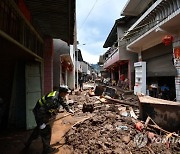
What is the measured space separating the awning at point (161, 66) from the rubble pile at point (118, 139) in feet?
18.8

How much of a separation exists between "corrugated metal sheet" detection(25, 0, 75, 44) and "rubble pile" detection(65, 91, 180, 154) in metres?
3.93

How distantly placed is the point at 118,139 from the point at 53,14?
180 inches

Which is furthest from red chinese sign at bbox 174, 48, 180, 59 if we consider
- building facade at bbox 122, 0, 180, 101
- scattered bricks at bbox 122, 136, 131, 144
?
scattered bricks at bbox 122, 136, 131, 144

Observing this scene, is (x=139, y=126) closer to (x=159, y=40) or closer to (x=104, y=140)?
(x=104, y=140)

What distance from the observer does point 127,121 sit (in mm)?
6961

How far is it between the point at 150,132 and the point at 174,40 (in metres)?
6.34

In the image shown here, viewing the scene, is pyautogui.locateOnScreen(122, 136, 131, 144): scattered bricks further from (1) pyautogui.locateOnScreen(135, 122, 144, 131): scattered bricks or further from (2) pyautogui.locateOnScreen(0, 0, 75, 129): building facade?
(2) pyautogui.locateOnScreen(0, 0, 75, 129): building facade

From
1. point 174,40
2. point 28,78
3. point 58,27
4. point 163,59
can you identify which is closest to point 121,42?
point 163,59

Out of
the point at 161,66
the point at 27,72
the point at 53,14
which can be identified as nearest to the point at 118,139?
the point at 27,72

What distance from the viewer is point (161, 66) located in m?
12.7

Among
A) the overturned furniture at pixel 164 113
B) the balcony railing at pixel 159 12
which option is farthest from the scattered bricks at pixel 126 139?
the balcony railing at pixel 159 12

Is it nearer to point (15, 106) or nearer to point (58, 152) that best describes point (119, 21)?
point (15, 106)

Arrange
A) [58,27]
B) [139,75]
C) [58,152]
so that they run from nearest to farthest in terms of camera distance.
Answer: [58,152]
[58,27]
[139,75]

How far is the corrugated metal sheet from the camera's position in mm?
5348
